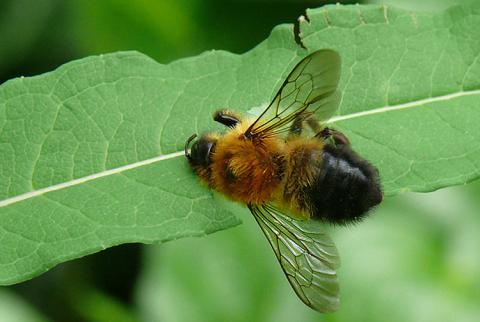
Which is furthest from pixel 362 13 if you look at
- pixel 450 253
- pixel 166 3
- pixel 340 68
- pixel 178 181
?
pixel 166 3

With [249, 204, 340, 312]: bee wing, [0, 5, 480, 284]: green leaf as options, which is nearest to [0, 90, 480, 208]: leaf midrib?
[0, 5, 480, 284]: green leaf

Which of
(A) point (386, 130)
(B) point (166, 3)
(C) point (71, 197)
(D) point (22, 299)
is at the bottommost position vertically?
(D) point (22, 299)

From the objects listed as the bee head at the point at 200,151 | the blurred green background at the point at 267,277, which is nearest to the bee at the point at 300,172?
the bee head at the point at 200,151

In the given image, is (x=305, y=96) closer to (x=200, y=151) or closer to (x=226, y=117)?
(x=226, y=117)

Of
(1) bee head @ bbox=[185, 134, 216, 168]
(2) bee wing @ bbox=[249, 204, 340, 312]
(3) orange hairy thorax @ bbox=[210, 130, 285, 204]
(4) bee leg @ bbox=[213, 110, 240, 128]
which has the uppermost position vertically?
(4) bee leg @ bbox=[213, 110, 240, 128]

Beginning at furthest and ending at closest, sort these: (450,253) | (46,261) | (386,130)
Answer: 1. (450,253)
2. (386,130)
3. (46,261)

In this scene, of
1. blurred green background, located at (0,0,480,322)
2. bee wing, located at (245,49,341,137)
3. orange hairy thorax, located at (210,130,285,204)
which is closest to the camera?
bee wing, located at (245,49,341,137)

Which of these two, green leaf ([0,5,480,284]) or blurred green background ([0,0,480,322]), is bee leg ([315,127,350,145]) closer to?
green leaf ([0,5,480,284])

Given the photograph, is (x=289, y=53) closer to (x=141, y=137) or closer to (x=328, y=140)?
(x=328, y=140)
